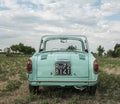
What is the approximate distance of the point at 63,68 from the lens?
8742 mm

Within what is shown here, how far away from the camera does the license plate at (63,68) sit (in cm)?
873

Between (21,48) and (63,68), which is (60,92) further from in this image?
(21,48)

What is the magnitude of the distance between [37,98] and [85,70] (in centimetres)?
141

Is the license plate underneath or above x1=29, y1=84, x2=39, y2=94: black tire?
above

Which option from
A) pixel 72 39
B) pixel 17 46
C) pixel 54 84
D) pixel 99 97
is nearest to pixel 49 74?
pixel 54 84

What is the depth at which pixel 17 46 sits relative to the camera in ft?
394

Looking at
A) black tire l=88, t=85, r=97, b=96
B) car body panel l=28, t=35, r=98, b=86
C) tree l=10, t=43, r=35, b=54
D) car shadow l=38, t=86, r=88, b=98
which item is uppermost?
tree l=10, t=43, r=35, b=54

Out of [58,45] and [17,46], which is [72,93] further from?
[17,46]

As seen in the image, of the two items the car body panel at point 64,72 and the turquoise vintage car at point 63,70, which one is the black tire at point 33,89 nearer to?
the turquoise vintage car at point 63,70

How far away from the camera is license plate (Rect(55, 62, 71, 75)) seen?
8.73 metres

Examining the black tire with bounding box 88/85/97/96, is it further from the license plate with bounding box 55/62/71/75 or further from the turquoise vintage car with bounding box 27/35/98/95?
the license plate with bounding box 55/62/71/75

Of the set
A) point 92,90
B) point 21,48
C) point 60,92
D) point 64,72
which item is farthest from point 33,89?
point 21,48

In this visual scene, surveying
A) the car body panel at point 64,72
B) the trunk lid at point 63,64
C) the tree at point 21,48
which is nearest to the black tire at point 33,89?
the car body panel at point 64,72

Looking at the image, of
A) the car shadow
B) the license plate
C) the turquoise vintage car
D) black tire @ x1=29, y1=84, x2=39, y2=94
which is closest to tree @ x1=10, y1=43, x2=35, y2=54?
the car shadow
